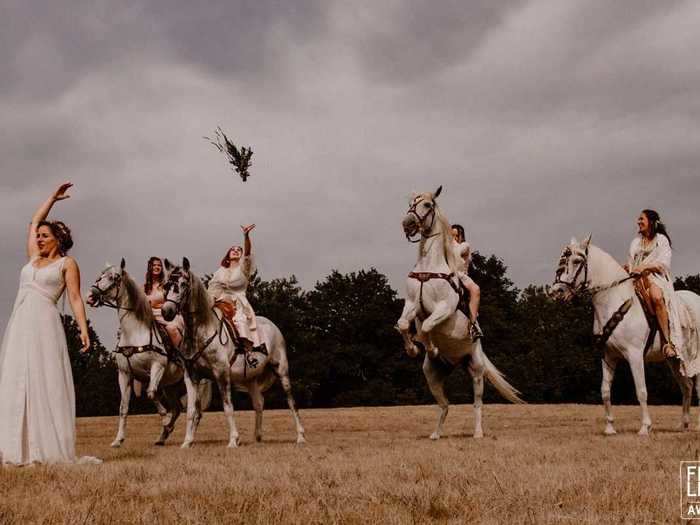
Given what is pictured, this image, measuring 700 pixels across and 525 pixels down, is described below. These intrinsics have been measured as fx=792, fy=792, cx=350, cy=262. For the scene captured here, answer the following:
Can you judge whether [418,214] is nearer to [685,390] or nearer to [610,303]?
[610,303]

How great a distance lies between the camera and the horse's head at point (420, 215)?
14.4 meters

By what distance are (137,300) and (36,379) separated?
6.18m

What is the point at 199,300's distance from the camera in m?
15.0

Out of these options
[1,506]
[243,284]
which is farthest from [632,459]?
[243,284]

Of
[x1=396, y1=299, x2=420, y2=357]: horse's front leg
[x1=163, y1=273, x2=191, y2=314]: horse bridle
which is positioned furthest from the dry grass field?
[x1=163, y1=273, x2=191, y2=314]: horse bridle

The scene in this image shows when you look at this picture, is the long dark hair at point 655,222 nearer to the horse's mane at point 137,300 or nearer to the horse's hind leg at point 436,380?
the horse's hind leg at point 436,380

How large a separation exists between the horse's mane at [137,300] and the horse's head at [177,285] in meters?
1.93

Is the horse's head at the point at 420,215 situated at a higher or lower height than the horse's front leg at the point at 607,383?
higher

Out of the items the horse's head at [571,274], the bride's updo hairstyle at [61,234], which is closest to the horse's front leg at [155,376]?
the bride's updo hairstyle at [61,234]

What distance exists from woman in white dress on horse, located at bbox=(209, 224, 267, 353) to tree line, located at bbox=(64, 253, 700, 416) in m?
42.0

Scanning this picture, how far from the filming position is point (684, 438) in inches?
511

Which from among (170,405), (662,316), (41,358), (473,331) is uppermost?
(662,316)

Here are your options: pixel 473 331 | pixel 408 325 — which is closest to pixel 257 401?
pixel 408 325

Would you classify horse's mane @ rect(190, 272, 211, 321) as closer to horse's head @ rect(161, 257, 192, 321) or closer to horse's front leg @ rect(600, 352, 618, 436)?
horse's head @ rect(161, 257, 192, 321)
